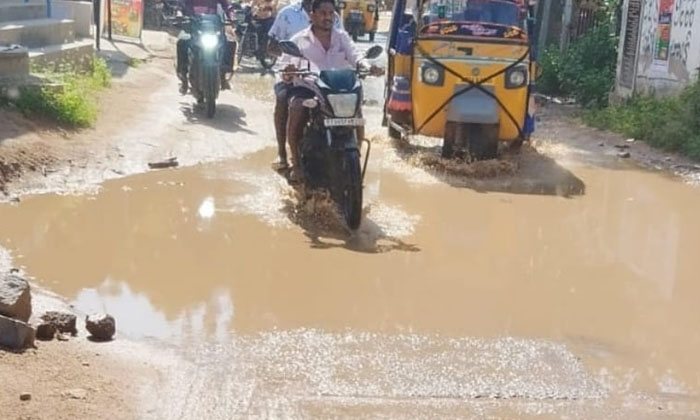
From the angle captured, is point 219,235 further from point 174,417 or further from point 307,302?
point 174,417

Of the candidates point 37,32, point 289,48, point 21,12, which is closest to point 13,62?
point 37,32

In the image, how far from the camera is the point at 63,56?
11875 mm

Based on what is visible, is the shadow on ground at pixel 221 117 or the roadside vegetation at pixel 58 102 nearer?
the roadside vegetation at pixel 58 102

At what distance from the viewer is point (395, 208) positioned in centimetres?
805

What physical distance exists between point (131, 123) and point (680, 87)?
263 inches

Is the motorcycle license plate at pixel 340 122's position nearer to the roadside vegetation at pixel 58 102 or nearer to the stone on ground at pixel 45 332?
the stone on ground at pixel 45 332

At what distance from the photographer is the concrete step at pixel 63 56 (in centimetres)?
1123

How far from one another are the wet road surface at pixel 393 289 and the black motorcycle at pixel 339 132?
0.24 metres

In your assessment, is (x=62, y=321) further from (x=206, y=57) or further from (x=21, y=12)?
(x=21, y=12)

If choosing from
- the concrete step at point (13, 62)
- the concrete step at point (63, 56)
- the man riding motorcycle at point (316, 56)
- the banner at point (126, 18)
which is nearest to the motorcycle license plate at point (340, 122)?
the man riding motorcycle at point (316, 56)

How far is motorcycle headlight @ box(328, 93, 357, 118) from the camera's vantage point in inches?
279

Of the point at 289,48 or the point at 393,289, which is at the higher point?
the point at 289,48

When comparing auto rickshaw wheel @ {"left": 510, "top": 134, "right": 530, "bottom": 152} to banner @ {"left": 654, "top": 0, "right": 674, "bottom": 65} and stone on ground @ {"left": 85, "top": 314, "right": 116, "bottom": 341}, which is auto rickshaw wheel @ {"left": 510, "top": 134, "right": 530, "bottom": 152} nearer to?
banner @ {"left": 654, "top": 0, "right": 674, "bottom": 65}

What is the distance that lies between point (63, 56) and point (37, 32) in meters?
0.62
